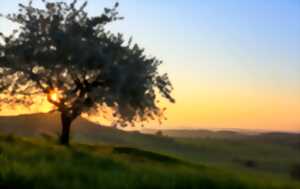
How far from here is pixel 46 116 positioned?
295ft

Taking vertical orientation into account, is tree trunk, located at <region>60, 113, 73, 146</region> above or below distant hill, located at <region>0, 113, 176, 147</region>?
below

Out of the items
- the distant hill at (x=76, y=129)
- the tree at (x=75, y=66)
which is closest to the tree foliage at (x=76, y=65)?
the tree at (x=75, y=66)

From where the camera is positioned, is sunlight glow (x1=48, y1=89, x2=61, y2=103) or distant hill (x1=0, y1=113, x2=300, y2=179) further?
distant hill (x1=0, y1=113, x2=300, y2=179)

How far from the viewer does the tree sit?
4203 cm

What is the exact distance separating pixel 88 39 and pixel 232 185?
74.5 feet

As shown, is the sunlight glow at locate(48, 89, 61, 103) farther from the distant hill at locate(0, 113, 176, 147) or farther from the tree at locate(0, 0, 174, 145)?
the distant hill at locate(0, 113, 176, 147)

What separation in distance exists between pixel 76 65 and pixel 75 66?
9cm

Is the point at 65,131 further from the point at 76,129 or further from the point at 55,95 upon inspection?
the point at 76,129

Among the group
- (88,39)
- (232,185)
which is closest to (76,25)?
(88,39)

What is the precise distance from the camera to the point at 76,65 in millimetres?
42031

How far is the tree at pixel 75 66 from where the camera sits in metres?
42.0

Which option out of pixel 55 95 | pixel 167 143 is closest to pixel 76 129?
pixel 167 143

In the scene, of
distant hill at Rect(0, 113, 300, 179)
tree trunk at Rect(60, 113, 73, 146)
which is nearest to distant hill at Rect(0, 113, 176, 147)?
distant hill at Rect(0, 113, 300, 179)

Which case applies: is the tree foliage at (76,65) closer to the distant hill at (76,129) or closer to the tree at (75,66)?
the tree at (75,66)
